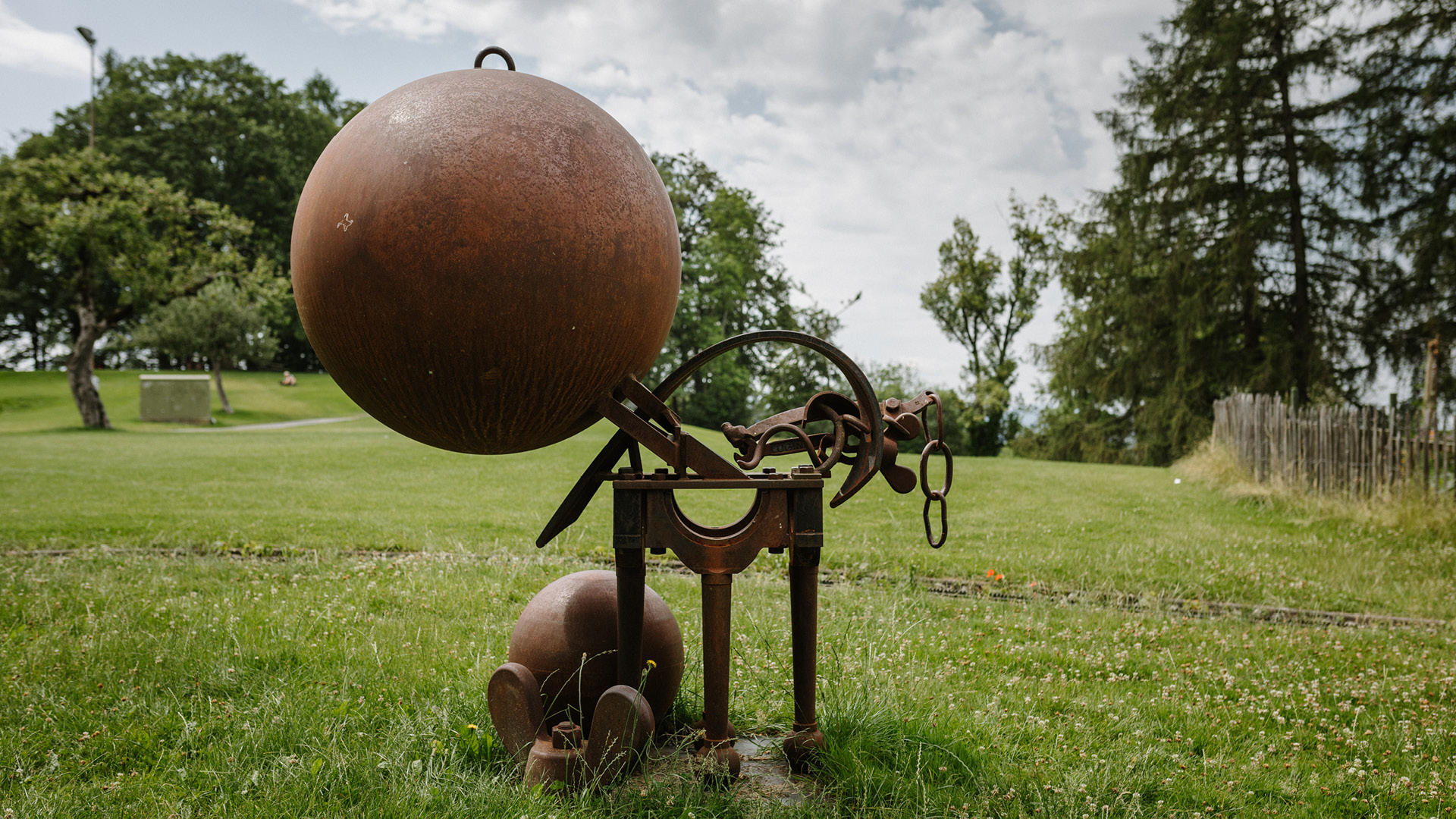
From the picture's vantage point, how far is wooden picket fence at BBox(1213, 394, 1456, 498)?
1114 centimetres

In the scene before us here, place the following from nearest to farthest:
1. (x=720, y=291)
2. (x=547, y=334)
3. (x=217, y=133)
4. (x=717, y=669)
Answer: (x=547, y=334) < (x=717, y=669) < (x=720, y=291) < (x=217, y=133)

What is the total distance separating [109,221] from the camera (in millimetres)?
25172

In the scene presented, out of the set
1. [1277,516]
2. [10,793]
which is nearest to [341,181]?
[10,793]

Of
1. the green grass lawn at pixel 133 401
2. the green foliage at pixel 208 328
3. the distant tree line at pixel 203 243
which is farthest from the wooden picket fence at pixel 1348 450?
the green foliage at pixel 208 328

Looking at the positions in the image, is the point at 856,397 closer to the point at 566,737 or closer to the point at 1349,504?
the point at 566,737

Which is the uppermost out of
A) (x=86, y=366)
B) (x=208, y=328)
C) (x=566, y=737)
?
(x=208, y=328)

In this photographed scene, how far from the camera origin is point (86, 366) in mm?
26219

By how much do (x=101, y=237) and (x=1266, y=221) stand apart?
33863mm

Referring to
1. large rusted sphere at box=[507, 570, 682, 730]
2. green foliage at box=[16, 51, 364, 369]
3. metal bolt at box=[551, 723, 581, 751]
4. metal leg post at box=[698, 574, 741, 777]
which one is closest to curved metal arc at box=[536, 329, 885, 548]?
large rusted sphere at box=[507, 570, 682, 730]

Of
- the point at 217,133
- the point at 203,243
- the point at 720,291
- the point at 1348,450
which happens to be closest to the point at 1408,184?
the point at 1348,450

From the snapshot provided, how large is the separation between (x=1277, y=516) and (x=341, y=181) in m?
13.3

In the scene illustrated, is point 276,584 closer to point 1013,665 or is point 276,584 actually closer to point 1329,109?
point 1013,665

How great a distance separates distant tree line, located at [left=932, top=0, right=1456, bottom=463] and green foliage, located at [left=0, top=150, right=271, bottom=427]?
93.6 ft

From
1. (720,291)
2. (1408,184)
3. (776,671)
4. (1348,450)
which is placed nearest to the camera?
(776,671)
